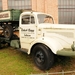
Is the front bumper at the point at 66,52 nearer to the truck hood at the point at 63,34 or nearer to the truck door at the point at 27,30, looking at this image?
the truck hood at the point at 63,34

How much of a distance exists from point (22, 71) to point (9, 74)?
0.52 meters

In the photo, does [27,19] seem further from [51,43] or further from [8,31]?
[51,43]

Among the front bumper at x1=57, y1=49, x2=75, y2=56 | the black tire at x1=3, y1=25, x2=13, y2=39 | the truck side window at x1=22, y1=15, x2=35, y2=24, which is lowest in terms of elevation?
the front bumper at x1=57, y1=49, x2=75, y2=56

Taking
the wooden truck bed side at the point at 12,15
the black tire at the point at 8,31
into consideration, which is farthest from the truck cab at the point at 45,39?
the black tire at the point at 8,31

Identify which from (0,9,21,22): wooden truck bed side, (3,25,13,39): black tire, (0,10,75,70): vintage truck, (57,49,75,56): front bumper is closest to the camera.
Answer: (57,49,75,56): front bumper

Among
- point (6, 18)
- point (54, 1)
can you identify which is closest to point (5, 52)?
point (6, 18)

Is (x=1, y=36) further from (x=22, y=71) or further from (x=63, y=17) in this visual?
(x=63, y=17)

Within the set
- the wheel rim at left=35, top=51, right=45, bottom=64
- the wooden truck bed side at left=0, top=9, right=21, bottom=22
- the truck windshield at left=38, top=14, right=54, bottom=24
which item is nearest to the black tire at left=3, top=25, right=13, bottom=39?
the wooden truck bed side at left=0, top=9, right=21, bottom=22

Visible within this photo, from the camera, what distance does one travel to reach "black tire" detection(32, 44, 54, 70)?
578cm

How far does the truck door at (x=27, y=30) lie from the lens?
679 centimetres

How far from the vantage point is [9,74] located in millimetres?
5910

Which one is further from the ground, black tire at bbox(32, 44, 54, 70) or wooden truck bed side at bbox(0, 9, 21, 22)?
wooden truck bed side at bbox(0, 9, 21, 22)

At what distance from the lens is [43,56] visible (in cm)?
594

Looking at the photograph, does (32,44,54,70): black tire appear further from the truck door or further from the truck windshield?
the truck windshield
